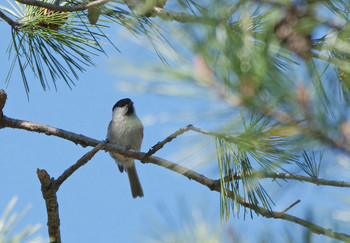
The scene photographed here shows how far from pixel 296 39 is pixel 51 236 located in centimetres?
192

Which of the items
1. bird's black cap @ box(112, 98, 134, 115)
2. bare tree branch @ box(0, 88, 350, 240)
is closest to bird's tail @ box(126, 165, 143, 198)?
bird's black cap @ box(112, 98, 134, 115)

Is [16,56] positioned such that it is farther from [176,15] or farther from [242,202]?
[242,202]

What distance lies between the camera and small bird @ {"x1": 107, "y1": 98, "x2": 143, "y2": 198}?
491 centimetres

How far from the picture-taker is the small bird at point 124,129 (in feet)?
16.1

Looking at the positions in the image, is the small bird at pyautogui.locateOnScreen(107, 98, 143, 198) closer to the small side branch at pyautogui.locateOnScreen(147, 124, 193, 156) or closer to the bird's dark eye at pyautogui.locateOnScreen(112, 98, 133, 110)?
the bird's dark eye at pyautogui.locateOnScreen(112, 98, 133, 110)

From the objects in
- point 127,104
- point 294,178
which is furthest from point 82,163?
point 127,104

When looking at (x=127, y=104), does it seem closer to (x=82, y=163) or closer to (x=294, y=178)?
(x=82, y=163)

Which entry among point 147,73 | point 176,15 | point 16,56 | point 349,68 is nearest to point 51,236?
point 16,56

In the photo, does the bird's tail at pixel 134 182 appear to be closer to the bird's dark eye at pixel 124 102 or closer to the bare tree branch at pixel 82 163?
the bird's dark eye at pixel 124 102

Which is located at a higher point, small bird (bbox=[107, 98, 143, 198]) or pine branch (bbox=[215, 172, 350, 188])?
small bird (bbox=[107, 98, 143, 198])

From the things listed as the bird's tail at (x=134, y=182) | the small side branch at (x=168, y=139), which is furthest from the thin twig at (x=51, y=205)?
the bird's tail at (x=134, y=182)

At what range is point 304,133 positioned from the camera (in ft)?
3.71

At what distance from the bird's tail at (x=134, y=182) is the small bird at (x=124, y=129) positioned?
0.30ft

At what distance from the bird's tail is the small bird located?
0.30ft
